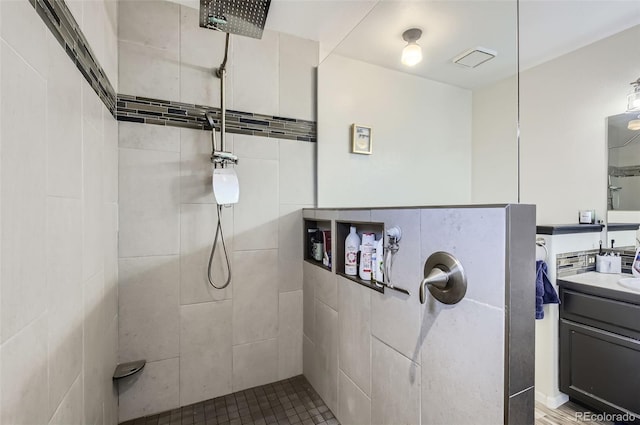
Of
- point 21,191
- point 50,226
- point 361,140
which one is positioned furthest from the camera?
point 361,140

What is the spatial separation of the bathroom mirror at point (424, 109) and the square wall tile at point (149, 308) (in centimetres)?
104

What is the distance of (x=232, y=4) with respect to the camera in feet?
3.95

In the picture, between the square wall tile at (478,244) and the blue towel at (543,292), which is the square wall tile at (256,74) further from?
the blue towel at (543,292)

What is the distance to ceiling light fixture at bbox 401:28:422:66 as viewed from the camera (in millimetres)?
1700

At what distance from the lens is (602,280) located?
1724 millimetres

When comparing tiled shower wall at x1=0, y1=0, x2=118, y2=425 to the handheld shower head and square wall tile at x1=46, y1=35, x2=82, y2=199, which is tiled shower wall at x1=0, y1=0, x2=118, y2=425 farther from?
the handheld shower head

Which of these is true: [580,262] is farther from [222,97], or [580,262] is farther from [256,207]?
[222,97]

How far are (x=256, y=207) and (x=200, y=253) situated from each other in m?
0.43

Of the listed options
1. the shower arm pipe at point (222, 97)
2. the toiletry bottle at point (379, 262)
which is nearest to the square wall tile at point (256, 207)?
the shower arm pipe at point (222, 97)

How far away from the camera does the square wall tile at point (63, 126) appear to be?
71 cm

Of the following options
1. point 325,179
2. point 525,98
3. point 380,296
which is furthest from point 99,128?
point 525,98

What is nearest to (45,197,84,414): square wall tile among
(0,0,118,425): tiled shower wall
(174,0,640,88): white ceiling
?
(0,0,118,425): tiled shower wall

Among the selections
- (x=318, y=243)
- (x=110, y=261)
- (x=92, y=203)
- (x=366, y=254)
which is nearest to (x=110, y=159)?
(x=92, y=203)

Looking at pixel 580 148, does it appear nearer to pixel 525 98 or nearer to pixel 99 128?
pixel 525 98
